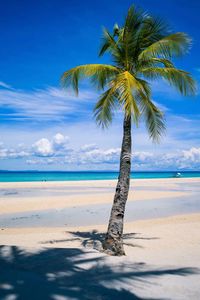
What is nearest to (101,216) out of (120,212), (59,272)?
(120,212)

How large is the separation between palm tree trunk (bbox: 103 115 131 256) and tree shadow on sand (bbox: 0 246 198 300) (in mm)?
1443

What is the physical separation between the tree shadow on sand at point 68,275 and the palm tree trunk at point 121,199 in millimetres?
1443

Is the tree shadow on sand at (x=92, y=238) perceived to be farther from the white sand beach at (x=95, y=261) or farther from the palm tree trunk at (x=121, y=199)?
the palm tree trunk at (x=121, y=199)

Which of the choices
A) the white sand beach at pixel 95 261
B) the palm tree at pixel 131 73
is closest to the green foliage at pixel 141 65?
the palm tree at pixel 131 73

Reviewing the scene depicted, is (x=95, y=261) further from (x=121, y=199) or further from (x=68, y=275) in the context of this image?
(x=121, y=199)

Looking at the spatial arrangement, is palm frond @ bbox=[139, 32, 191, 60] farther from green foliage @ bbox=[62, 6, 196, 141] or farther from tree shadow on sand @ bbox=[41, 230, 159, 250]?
tree shadow on sand @ bbox=[41, 230, 159, 250]

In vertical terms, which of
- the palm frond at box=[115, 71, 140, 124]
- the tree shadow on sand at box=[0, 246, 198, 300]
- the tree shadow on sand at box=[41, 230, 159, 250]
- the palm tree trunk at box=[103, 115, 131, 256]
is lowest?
the tree shadow on sand at box=[41, 230, 159, 250]

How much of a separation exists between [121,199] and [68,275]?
3932 mm

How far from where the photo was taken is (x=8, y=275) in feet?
18.6

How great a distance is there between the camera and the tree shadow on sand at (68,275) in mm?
4992

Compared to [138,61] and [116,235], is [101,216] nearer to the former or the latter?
[116,235]

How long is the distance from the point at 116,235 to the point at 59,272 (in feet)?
11.4

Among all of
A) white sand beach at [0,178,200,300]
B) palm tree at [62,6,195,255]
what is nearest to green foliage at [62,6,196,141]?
palm tree at [62,6,195,255]

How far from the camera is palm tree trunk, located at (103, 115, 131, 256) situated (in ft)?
31.0
